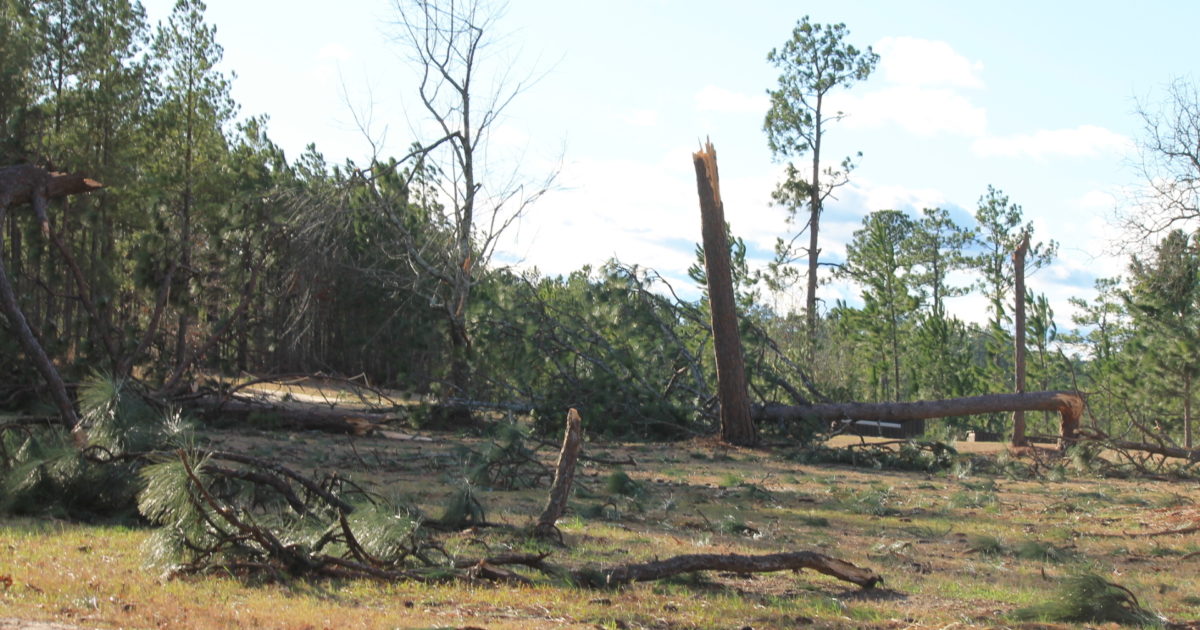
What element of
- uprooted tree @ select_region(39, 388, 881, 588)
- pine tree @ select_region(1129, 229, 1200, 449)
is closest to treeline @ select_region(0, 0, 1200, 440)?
pine tree @ select_region(1129, 229, 1200, 449)

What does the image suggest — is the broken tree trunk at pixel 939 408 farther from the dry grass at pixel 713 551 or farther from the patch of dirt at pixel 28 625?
the patch of dirt at pixel 28 625

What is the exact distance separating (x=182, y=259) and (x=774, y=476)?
27.2 ft

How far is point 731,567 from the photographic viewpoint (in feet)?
17.2

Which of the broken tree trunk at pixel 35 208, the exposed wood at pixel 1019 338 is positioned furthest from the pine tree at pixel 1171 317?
the broken tree trunk at pixel 35 208

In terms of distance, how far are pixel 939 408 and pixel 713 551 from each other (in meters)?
8.83

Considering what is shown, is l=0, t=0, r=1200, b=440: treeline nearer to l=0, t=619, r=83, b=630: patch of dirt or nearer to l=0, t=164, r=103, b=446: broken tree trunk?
l=0, t=164, r=103, b=446: broken tree trunk

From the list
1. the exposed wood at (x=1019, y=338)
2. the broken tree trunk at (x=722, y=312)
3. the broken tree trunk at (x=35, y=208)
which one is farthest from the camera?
the exposed wood at (x=1019, y=338)

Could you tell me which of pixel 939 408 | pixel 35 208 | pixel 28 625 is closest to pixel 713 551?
pixel 28 625

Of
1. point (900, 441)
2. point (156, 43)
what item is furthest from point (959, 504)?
point (156, 43)

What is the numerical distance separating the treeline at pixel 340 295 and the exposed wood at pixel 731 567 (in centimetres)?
691

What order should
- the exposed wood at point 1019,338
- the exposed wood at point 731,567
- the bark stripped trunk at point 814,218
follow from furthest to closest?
the bark stripped trunk at point 814,218 → the exposed wood at point 1019,338 → the exposed wood at point 731,567

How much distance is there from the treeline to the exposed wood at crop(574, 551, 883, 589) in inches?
272

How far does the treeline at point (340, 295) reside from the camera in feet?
45.4

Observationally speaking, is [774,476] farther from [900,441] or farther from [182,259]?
[182,259]
